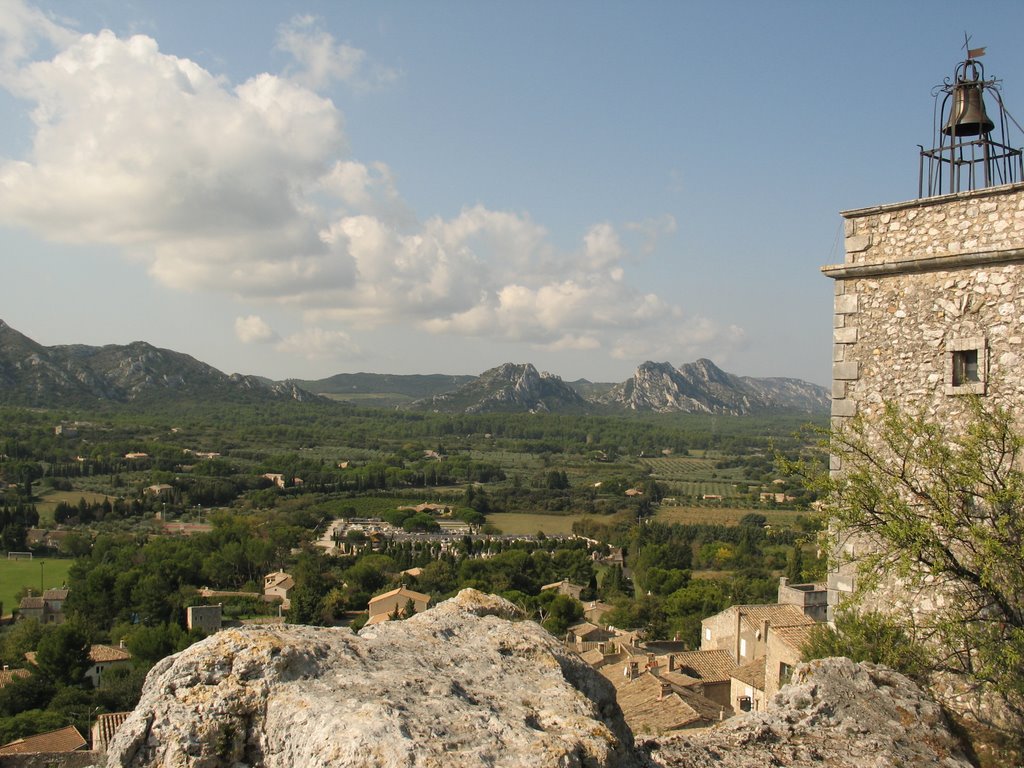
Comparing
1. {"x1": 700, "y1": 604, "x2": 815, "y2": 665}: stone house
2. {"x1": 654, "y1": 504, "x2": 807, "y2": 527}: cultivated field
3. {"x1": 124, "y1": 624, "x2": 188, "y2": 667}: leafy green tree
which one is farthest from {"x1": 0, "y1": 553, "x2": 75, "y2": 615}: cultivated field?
{"x1": 654, "y1": 504, "x2": 807, "y2": 527}: cultivated field

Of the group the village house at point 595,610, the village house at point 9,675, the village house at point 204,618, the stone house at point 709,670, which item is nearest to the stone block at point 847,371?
the stone house at point 709,670

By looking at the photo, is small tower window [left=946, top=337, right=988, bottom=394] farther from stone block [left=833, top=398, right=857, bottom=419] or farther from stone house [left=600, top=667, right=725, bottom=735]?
stone house [left=600, top=667, right=725, bottom=735]

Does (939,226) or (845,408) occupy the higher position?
(939,226)

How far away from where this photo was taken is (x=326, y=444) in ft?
650

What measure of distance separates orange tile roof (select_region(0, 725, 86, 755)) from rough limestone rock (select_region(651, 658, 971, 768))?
27109 millimetres

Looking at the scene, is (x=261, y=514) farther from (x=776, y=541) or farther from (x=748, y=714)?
(x=748, y=714)

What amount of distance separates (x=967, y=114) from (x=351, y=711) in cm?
853

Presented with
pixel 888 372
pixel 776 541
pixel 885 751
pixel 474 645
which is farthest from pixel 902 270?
pixel 776 541

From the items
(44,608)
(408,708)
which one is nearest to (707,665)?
(408,708)

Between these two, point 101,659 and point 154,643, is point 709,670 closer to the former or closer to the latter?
point 154,643

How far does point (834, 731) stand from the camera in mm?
5305

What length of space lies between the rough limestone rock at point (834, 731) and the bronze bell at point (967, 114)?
18.6ft

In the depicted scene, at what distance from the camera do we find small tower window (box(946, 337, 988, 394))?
7168mm

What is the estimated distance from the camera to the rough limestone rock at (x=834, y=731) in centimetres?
477
